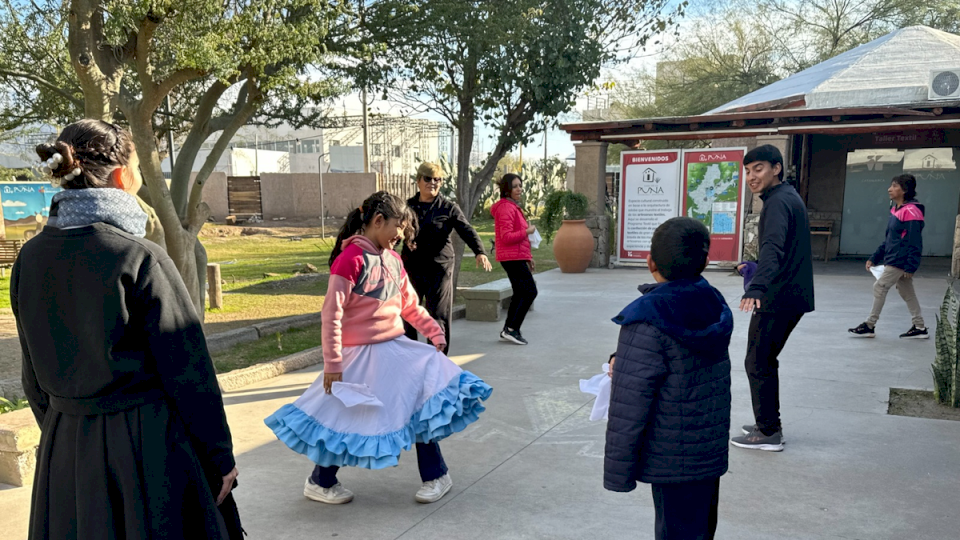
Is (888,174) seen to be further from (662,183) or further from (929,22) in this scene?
(929,22)

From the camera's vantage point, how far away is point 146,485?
1.94m

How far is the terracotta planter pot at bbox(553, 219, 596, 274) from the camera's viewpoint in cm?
1334

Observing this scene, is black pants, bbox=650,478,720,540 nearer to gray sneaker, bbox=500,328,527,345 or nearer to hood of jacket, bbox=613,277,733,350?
hood of jacket, bbox=613,277,733,350

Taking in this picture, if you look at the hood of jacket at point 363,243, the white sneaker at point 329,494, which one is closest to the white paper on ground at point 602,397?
the hood of jacket at point 363,243

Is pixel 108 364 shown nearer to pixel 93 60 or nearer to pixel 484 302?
pixel 93 60

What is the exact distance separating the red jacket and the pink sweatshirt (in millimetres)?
3615

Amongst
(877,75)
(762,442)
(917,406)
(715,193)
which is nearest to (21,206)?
(715,193)

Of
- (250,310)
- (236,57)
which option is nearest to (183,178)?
(250,310)

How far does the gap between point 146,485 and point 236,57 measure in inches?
228

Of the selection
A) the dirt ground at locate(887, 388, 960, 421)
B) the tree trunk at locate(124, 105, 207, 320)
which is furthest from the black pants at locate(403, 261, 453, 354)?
the dirt ground at locate(887, 388, 960, 421)

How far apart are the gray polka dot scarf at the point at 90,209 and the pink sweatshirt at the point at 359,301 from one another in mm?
1501

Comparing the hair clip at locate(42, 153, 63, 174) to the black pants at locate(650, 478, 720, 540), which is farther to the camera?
the black pants at locate(650, 478, 720, 540)

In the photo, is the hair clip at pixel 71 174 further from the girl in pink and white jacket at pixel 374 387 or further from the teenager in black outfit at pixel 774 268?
the teenager in black outfit at pixel 774 268

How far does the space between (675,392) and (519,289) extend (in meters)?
5.01
